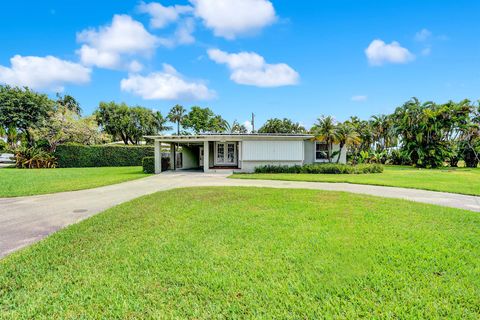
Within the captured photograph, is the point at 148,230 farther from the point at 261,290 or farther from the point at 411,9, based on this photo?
the point at 411,9

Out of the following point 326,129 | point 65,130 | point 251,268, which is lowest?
point 251,268

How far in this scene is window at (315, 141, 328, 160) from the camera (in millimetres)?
19250

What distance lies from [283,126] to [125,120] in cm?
2606

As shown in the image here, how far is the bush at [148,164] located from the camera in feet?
56.0

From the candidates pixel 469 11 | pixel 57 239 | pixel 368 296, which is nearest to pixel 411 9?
pixel 469 11

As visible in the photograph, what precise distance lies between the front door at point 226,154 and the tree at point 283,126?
76.7ft

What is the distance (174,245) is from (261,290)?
5.94 ft

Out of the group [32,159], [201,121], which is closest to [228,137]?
[32,159]

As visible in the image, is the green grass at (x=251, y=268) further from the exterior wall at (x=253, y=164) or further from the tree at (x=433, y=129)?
the tree at (x=433, y=129)

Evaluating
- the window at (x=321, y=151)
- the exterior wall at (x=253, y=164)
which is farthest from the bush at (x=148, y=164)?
the window at (x=321, y=151)

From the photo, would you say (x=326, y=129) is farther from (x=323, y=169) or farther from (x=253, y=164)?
(x=253, y=164)

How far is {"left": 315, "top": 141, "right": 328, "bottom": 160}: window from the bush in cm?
1245

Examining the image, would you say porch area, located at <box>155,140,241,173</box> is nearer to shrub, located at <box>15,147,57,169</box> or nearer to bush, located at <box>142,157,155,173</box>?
bush, located at <box>142,157,155,173</box>

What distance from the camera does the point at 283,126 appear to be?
42.8 m
